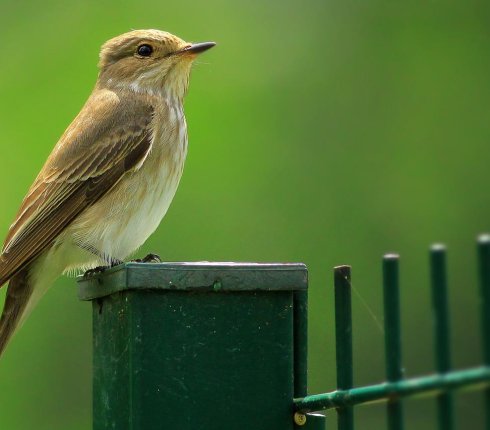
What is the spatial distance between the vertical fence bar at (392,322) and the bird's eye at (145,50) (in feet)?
13.7

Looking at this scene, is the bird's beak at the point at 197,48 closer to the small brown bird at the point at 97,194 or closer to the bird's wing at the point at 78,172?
the small brown bird at the point at 97,194

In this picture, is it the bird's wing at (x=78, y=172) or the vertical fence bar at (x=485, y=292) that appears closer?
the vertical fence bar at (x=485, y=292)

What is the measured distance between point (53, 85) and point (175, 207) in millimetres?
1303

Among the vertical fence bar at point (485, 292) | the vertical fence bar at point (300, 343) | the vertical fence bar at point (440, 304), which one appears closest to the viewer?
the vertical fence bar at point (485, 292)

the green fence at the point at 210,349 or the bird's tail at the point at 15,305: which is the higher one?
the bird's tail at the point at 15,305

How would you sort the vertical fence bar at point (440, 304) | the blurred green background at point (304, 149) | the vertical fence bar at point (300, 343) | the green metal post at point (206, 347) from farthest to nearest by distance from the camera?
the blurred green background at point (304, 149), the vertical fence bar at point (300, 343), the green metal post at point (206, 347), the vertical fence bar at point (440, 304)

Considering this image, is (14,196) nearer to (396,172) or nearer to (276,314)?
(396,172)

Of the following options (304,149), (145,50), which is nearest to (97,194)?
(145,50)

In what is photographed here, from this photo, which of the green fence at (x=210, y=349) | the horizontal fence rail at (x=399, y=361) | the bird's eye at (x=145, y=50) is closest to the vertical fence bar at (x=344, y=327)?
the horizontal fence rail at (x=399, y=361)

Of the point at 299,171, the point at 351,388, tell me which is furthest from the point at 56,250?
the point at 299,171

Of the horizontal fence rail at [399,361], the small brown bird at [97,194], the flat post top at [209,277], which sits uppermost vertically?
the small brown bird at [97,194]

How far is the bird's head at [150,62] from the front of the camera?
6.38 meters

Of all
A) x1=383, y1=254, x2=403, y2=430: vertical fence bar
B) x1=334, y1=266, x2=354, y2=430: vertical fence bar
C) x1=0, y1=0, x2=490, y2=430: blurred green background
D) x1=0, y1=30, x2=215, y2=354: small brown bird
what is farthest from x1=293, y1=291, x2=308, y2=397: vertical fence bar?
x1=0, y1=0, x2=490, y2=430: blurred green background

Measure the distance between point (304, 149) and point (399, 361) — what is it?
8612 mm
